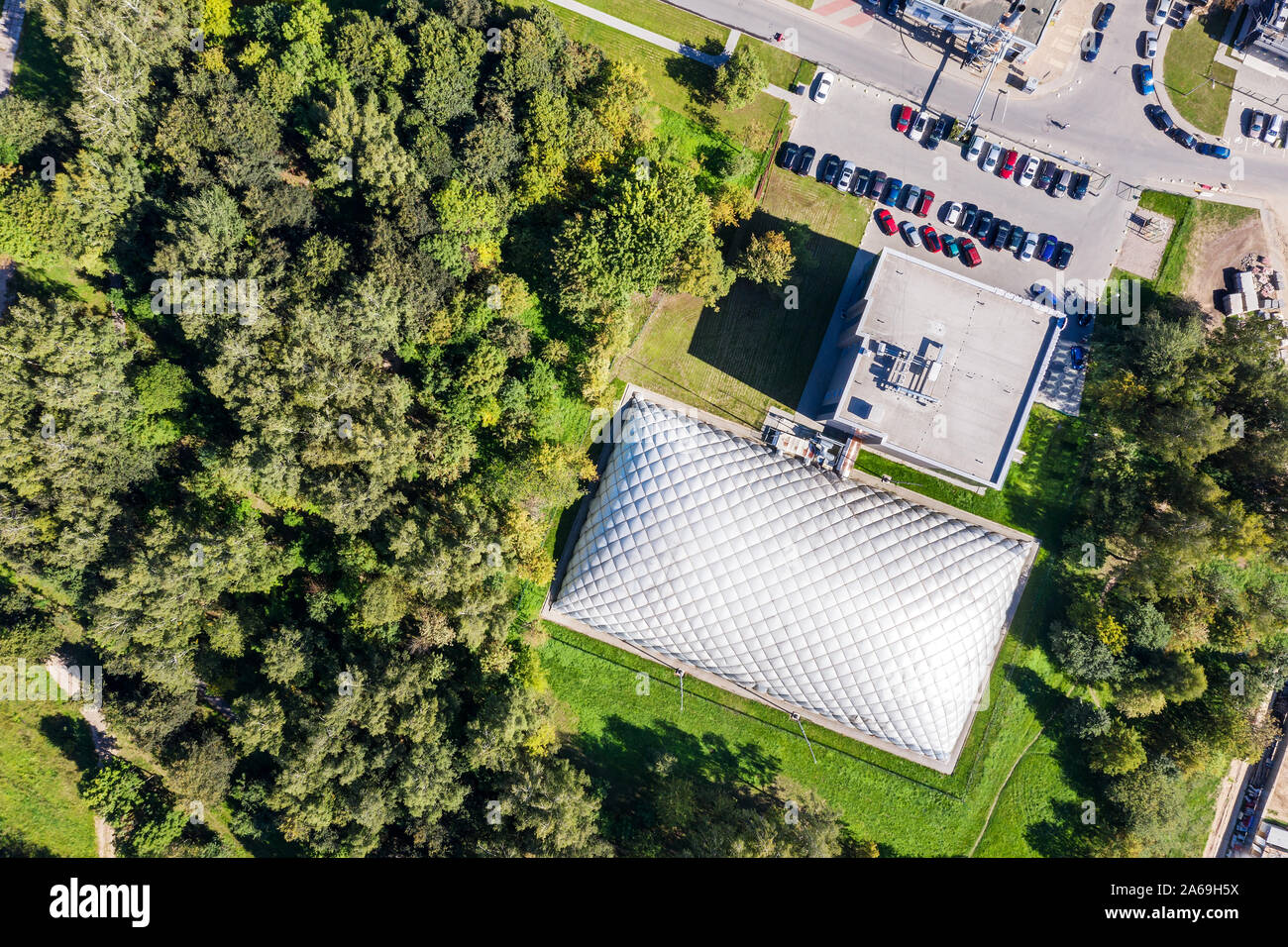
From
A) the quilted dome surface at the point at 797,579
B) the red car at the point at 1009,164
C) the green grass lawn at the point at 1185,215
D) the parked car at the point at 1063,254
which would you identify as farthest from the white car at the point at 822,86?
the quilted dome surface at the point at 797,579

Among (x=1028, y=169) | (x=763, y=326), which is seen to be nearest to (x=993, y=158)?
(x=1028, y=169)

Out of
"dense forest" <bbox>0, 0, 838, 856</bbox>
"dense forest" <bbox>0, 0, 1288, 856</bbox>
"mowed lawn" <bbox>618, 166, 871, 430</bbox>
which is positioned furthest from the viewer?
"mowed lawn" <bbox>618, 166, 871, 430</bbox>

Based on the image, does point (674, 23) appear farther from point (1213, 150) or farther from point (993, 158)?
point (1213, 150)

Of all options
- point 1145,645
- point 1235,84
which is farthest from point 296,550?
point 1235,84

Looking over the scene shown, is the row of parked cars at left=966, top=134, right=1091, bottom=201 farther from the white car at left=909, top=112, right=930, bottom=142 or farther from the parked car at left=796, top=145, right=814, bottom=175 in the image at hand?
the parked car at left=796, top=145, right=814, bottom=175

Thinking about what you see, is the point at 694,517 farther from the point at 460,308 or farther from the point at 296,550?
the point at 296,550

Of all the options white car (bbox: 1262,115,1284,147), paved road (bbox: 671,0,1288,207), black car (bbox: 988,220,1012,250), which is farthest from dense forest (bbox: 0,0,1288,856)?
white car (bbox: 1262,115,1284,147)
